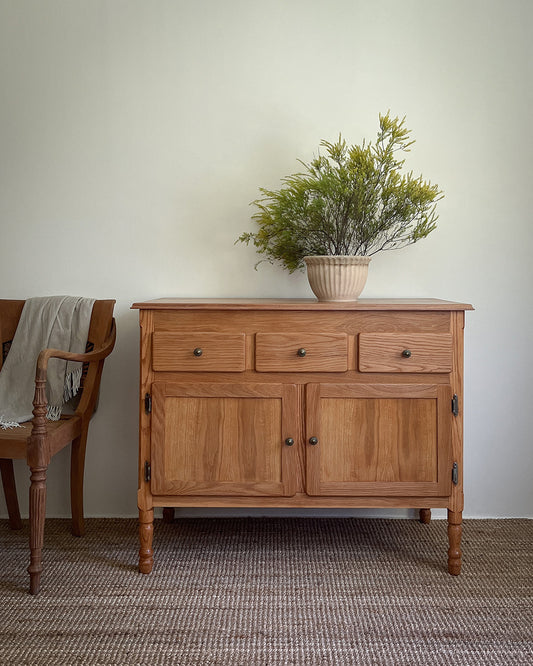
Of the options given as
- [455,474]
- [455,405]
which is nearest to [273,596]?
[455,474]

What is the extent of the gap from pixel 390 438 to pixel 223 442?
22.5 inches

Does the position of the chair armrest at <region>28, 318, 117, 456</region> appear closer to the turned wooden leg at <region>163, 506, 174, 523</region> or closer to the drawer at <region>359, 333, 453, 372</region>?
the turned wooden leg at <region>163, 506, 174, 523</region>

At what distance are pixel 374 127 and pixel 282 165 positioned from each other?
0.42m

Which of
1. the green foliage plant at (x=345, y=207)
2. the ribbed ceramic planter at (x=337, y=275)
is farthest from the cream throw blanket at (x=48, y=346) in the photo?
the ribbed ceramic planter at (x=337, y=275)

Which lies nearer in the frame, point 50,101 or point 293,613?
point 293,613

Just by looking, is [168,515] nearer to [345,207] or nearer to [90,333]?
[90,333]

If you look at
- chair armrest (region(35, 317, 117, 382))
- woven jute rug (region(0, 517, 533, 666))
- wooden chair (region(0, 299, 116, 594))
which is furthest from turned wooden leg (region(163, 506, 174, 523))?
chair armrest (region(35, 317, 117, 382))

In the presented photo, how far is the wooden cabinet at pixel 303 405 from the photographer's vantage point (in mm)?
2039

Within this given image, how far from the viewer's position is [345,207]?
2.28 m

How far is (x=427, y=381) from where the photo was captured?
205 cm

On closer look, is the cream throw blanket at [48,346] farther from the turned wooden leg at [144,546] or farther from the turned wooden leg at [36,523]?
the turned wooden leg at [144,546]

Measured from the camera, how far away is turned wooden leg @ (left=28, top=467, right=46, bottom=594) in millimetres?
1915

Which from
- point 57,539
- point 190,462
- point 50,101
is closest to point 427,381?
point 190,462

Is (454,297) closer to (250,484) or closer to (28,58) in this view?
(250,484)
